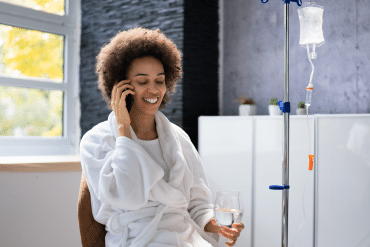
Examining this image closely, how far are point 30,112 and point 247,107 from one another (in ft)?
6.85

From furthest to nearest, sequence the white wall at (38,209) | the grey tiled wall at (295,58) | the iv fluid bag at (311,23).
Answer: the grey tiled wall at (295,58) → the white wall at (38,209) → the iv fluid bag at (311,23)

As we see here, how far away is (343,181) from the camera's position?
2529 millimetres

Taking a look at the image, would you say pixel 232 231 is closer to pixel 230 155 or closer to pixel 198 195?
pixel 198 195

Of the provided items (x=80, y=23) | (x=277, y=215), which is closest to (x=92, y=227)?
(x=277, y=215)

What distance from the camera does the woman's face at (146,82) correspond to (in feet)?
5.46

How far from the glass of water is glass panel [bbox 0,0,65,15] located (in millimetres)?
3153

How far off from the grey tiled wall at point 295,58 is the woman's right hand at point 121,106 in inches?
77.5

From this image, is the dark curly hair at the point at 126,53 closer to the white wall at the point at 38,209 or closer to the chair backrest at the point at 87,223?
the chair backrest at the point at 87,223

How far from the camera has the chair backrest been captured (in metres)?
1.55

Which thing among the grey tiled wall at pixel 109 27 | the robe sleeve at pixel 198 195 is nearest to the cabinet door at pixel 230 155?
the grey tiled wall at pixel 109 27

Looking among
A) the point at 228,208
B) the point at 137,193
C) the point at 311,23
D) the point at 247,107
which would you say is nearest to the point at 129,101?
the point at 137,193

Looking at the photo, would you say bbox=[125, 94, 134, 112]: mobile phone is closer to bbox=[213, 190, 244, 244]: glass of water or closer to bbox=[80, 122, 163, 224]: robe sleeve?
bbox=[80, 122, 163, 224]: robe sleeve

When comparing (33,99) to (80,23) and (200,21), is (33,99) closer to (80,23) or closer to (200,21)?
(80,23)

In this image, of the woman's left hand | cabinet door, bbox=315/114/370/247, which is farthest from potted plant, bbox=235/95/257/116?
the woman's left hand
